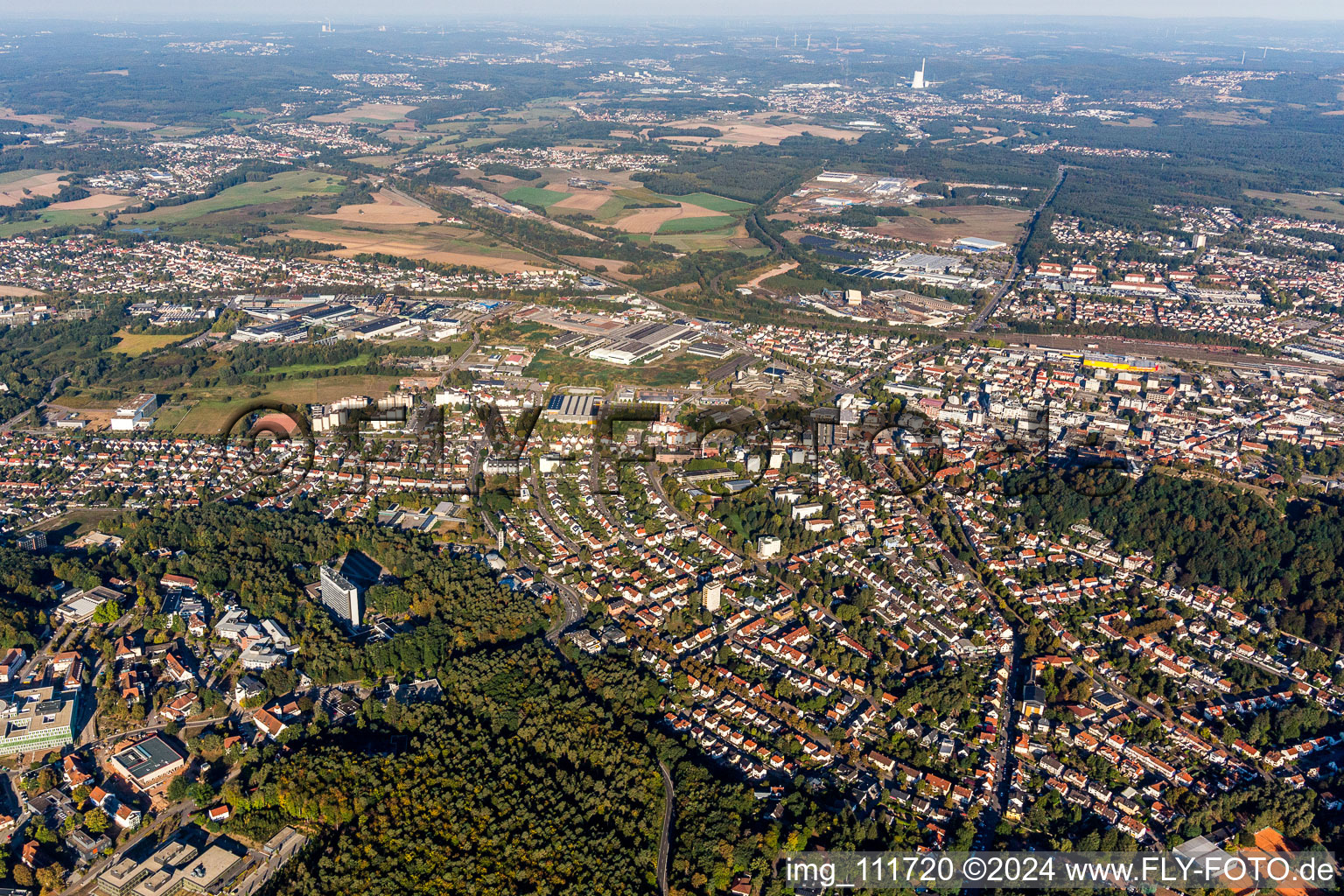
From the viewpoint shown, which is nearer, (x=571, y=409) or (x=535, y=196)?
(x=571, y=409)

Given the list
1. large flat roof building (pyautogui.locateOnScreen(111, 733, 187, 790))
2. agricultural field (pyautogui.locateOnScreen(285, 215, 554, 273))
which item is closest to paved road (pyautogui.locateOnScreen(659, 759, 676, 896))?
large flat roof building (pyautogui.locateOnScreen(111, 733, 187, 790))

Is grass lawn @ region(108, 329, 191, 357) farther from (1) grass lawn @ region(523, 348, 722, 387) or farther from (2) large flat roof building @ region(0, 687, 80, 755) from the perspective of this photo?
(2) large flat roof building @ region(0, 687, 80, 755)

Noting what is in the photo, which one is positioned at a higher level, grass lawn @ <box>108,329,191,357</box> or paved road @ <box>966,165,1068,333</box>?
paved road @ <box>966,165,1068,333</box>

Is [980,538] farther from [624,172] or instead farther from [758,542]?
[624,172]

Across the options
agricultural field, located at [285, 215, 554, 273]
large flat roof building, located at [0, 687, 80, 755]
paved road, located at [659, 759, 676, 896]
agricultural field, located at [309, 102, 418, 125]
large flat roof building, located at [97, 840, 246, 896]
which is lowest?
large flat roof building, located at [97, 840, 246, 896]

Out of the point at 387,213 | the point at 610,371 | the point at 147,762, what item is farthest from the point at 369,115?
the point at 147,762

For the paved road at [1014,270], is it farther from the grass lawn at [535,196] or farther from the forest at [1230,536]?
the grass lawn at [535,196]

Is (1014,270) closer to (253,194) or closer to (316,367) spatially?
(316,367)

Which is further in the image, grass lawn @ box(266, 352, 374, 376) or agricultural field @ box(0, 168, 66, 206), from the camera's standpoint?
agricultural field @ box(0, 168, 66, 206)
